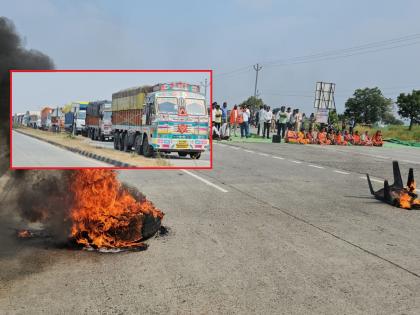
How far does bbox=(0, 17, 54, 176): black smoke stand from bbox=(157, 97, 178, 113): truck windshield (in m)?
1.15

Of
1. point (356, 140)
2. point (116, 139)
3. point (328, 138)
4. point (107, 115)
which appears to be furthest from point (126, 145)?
point (356, 140)

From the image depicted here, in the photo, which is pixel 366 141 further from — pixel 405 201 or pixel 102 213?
pixel 102 213

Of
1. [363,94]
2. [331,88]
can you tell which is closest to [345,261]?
[331,88]

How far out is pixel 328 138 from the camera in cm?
2839

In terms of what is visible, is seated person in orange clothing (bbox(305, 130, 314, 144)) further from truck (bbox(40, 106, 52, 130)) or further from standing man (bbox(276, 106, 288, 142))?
truck (bbox(40, 106, 52, 130))

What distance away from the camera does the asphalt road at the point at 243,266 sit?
167 inches

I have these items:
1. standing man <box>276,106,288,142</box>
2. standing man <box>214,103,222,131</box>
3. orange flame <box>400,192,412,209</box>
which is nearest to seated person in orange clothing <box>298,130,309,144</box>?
standing man <box>276,106,288,142</box>

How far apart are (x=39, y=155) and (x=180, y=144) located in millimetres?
1277

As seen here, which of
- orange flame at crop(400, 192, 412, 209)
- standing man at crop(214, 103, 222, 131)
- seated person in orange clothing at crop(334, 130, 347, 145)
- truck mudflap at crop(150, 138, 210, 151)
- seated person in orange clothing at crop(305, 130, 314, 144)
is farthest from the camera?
seated person in orange clothing at crop(334, 130, 347, 145)

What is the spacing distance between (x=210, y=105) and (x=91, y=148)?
4.20 ft

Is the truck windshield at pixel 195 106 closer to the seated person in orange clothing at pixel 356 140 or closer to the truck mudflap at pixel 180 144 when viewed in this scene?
the truck mudflap at pixel 180 144

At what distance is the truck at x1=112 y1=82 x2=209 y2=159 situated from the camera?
448 cm

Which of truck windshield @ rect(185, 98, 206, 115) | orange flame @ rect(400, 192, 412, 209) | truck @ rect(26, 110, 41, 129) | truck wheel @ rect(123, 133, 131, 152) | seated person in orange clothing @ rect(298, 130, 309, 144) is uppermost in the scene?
truck windshield @ rect(185, 98, 206, 115)

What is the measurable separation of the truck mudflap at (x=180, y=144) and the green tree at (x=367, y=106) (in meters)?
78.3
